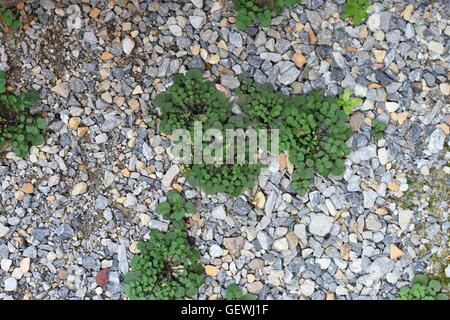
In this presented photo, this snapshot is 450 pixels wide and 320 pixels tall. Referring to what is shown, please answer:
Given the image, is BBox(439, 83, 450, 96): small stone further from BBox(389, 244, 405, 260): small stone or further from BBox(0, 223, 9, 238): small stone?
BBox(0, 223, 9, 238): small stone

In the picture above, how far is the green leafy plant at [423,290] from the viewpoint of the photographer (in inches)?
105

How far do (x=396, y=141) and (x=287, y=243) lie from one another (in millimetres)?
687

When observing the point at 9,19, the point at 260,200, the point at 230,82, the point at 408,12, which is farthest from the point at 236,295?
the point at 9,19

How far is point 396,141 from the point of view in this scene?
2.75 m

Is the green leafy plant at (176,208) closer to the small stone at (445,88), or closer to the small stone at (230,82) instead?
the small stone at (230,82)

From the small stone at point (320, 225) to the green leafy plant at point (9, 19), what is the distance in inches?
65.1

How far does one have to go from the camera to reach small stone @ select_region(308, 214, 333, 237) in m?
2.73

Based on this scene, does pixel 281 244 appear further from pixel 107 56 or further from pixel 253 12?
pixel 107 56

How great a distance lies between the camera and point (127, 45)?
282 cm

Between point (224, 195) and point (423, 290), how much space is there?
98cm

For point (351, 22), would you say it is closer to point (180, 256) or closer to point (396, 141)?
point (396, 141)

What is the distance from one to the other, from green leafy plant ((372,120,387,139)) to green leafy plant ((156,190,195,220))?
0.90 metres

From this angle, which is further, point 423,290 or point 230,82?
point 230,82
